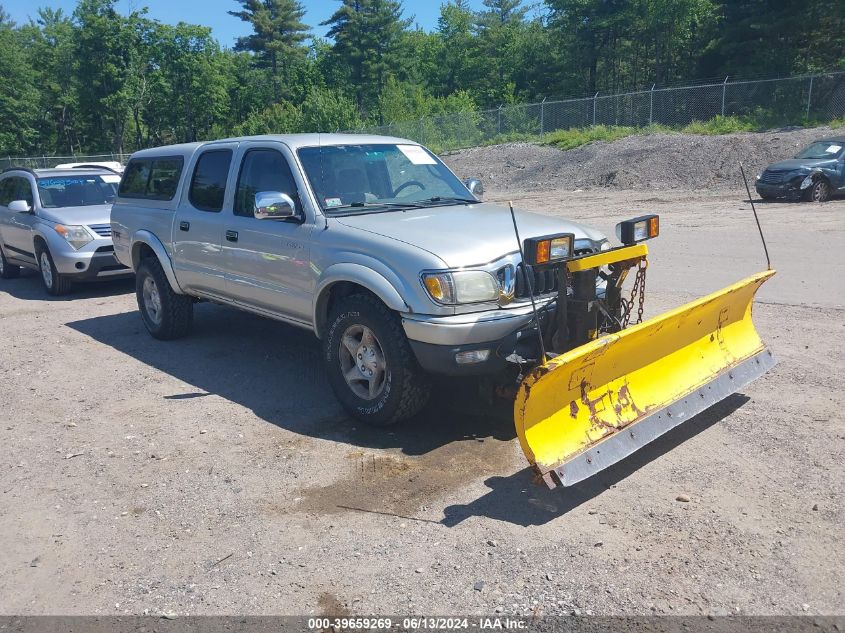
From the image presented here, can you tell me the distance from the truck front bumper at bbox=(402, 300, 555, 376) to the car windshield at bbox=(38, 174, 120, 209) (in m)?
8.73

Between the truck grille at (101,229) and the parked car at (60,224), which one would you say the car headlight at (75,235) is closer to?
the parked car at (60,224)

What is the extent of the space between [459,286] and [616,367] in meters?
1.10

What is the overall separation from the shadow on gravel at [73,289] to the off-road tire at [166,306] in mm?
3515

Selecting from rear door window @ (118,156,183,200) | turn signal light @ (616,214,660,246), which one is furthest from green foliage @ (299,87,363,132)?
turn signal light @ (616,214,660,246)

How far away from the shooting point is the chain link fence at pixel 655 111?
94.9 feet

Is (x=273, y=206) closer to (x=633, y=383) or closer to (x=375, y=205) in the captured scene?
(x=375, y=205)

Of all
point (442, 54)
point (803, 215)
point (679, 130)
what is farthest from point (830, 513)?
point (442, 54)

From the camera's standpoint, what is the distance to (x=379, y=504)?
14.8ft

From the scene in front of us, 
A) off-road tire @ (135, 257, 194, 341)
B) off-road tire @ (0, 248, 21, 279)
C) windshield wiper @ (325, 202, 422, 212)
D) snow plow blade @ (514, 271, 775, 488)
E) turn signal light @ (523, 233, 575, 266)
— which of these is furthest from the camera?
off-road tire @ (0, 248, 21, 279)

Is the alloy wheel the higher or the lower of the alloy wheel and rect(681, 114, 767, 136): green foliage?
the higher

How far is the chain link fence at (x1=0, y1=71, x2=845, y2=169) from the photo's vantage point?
94.9 feet

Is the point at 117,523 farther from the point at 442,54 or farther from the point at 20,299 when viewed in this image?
the point at 442,54

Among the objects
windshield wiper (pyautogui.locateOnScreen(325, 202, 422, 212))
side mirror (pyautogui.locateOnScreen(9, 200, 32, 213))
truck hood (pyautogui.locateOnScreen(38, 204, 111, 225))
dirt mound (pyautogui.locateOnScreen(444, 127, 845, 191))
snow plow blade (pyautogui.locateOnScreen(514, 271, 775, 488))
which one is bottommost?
dirt mound (pyautogui.locateOnScreen(444, 127, 845, 191))

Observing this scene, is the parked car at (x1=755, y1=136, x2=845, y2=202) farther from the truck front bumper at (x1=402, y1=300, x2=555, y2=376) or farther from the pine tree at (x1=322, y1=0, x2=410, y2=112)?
the pine tree at (x1=322, y1=0, x2=410, y2=112)
